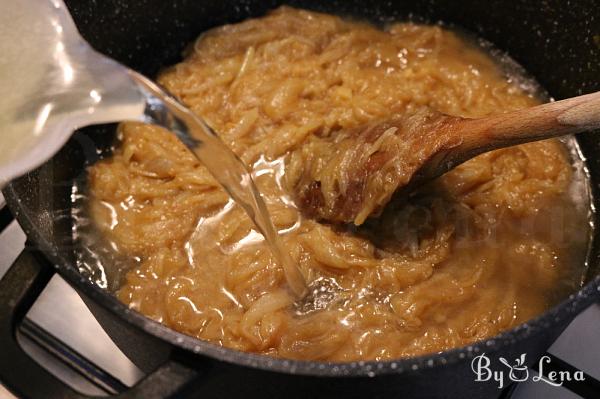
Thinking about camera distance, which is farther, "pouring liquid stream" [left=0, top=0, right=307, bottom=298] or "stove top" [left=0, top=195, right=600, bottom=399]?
"stove top" [left=0, top=195, right=600, bottom=399]

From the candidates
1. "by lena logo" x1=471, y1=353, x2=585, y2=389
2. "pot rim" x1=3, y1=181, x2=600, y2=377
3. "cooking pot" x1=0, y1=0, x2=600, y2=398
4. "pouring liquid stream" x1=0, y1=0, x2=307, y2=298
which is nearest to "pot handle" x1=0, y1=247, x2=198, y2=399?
"cooking pot" x1=0, y1=0, x2=600, y2=398

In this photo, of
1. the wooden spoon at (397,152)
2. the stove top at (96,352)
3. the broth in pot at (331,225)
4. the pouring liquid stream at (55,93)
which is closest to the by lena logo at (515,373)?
the stove top at (96,352)

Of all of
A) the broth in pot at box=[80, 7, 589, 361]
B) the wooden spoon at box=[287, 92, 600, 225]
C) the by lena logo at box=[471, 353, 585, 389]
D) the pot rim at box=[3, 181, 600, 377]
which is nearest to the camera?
the pot rim at box=[3, 181, 600, 377]

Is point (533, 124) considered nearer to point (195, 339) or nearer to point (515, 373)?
point (515, 373)

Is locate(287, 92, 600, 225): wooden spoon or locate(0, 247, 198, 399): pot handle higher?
locate(0, 247, 198, 399): pot handle

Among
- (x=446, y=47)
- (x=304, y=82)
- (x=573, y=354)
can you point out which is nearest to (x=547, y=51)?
(x=446, y=47)

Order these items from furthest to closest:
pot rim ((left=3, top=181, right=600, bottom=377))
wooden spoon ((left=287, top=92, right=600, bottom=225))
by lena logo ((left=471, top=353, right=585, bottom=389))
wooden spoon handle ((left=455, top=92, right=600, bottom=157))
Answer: wooden spoon ((left=287, top=92, right=600, bottom=225)), wooden spoon handle ((left=455, top=92, right=600, bottom=157)), by lena logo ((left=471, top=353, right=585, bottom=389)), pot rim ((left=3, top=181, right=600, bottom=377))

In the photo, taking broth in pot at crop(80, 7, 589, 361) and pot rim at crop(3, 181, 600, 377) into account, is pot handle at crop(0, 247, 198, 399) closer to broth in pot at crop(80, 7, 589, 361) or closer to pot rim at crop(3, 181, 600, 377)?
pot rim at crop(3, 181, 600, 377)

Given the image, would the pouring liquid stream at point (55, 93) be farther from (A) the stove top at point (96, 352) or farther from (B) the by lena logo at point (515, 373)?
(B) the by lena logo at point (515, 373)
